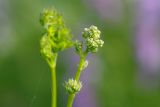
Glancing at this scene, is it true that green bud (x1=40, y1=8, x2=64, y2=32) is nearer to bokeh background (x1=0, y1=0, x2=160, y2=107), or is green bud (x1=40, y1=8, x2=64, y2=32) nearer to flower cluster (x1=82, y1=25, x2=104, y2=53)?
flower cluster (x1=82, y1=25, x2=104, y2=53)

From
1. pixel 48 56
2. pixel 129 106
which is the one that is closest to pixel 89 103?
pixel 129 106

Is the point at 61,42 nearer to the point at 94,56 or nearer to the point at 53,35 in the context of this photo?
the point at 53,35

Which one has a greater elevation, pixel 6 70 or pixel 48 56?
pixel 48 56

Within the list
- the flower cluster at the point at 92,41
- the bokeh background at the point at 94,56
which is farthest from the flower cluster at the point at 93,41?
the bokeh background at the point at 94,56

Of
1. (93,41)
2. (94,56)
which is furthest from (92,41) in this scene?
(94,56)

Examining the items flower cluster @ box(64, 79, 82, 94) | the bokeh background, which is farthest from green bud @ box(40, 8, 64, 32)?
the bokeh background

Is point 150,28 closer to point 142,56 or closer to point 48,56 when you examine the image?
point 142,56

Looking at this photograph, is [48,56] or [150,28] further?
[150,28]
